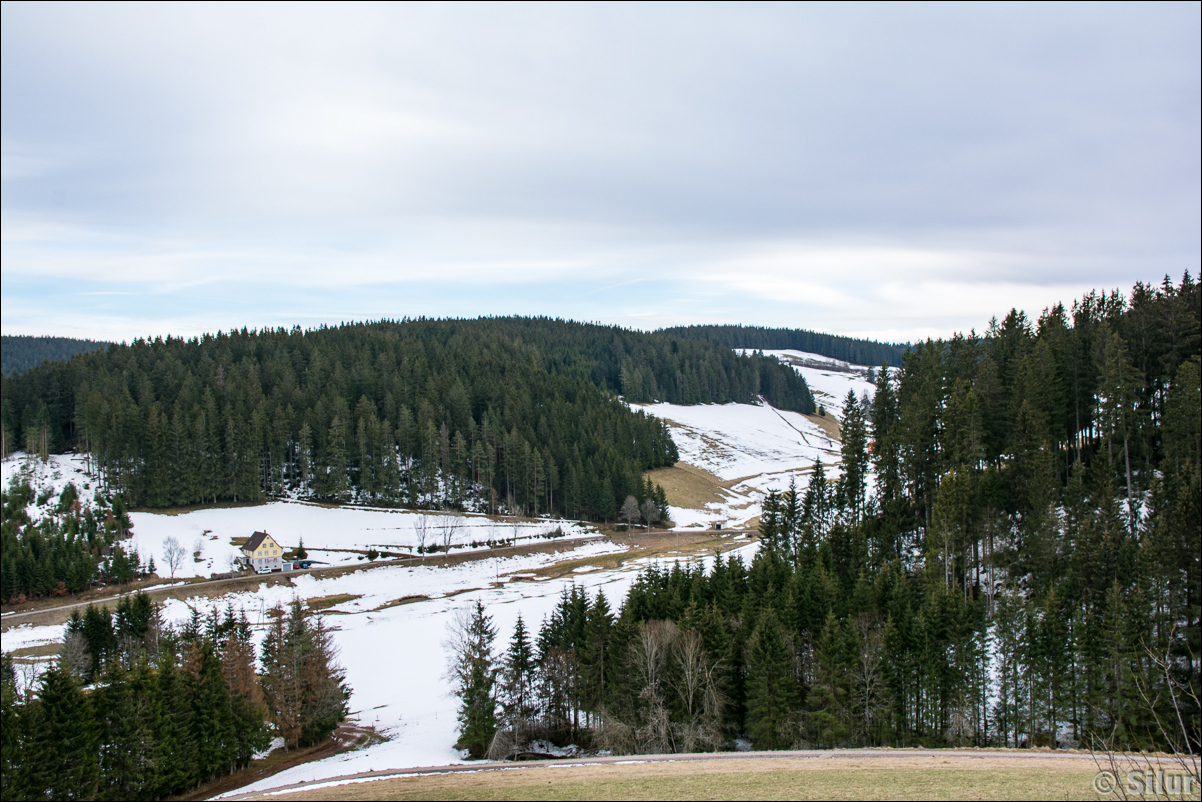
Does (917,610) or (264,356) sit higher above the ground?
(264,356)

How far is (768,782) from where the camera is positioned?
1955 centimetres

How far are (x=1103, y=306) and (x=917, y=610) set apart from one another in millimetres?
54796

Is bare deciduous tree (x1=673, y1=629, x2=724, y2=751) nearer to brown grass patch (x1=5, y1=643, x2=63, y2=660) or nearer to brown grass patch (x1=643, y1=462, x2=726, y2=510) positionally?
brown grass patch (x1=5, y1=643, x2=63, y2=660)

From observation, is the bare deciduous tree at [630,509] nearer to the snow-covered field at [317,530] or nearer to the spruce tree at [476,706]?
the snow-covered field at [317,530]

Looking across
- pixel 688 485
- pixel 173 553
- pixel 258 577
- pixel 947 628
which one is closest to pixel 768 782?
pixel 947 628

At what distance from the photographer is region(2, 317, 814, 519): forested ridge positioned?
97.1 metres

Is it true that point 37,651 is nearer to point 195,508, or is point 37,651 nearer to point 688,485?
point 195,508

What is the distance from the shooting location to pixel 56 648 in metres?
55.1

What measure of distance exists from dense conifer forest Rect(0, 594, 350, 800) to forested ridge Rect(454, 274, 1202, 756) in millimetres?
8709

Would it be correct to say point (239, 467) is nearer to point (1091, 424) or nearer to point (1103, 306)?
point (1091, 424)

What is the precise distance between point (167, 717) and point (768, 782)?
26.8 m

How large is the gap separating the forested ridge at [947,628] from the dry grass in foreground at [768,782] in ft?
25.8

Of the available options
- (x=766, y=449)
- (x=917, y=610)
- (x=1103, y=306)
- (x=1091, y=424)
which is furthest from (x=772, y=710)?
(x=766, y=449)

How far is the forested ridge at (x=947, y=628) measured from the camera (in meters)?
35.1
